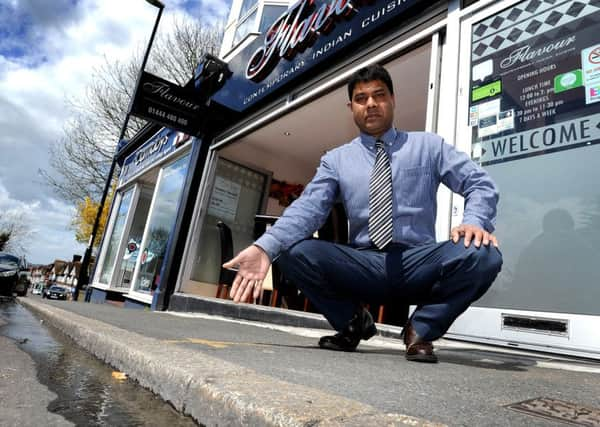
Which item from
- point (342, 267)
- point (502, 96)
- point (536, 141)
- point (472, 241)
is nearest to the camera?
point (472, 241)

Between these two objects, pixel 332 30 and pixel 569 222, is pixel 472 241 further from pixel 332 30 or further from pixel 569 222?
pixel 332 30

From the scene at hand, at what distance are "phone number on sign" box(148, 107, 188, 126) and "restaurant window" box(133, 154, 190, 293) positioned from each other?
1227 mm

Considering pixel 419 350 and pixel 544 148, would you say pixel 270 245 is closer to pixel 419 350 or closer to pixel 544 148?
pixel 419 350

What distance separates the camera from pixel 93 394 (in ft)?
4.18

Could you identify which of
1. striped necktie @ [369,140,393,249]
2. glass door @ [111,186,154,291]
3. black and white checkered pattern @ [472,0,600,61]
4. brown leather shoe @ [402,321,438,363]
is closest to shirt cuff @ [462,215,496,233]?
striped necktie @ [369,140,393,249]

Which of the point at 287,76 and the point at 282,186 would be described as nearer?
the point at 287,76

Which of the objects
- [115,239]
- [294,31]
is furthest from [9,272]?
[294,31]

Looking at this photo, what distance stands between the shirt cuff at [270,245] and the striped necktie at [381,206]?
0.48m

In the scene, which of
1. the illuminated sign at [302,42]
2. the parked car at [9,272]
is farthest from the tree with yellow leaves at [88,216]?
the illuminated sign at [302,42]

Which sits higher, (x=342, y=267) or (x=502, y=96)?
(x=502, y=96)

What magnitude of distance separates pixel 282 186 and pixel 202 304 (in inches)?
158

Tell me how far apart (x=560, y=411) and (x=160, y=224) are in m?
8.52

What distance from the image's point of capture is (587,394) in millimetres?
1401

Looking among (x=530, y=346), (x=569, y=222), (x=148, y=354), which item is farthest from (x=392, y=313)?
(x=148, y=354)
